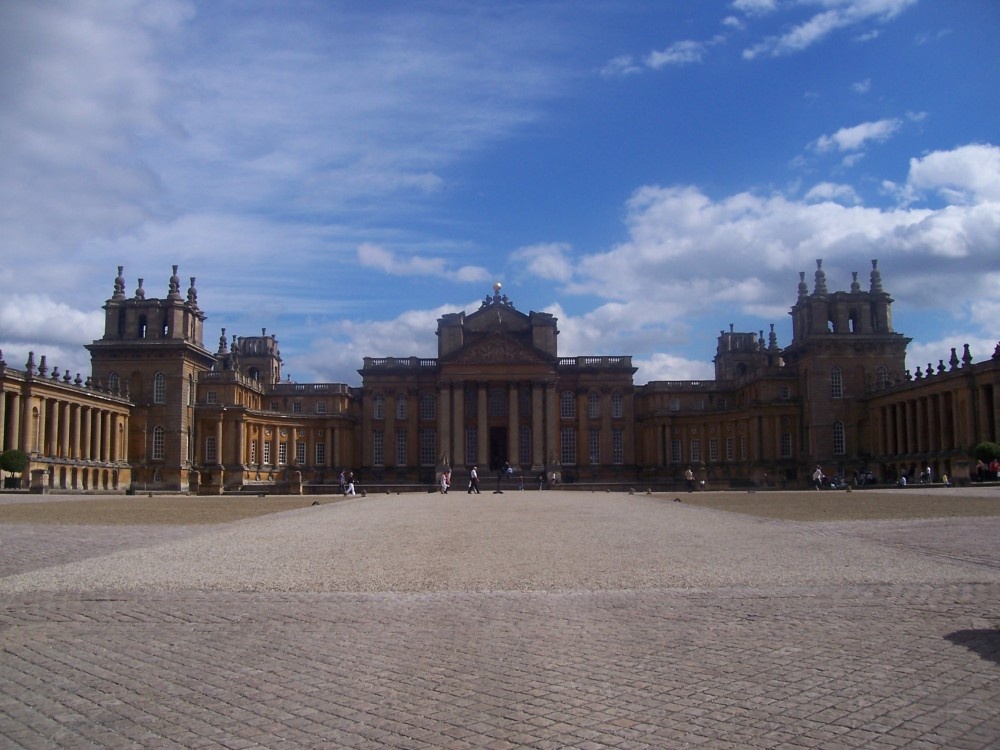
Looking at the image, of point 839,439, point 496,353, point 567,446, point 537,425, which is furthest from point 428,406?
point 839,439

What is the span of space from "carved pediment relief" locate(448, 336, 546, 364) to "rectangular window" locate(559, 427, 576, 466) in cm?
799

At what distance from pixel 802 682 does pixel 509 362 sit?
250ft

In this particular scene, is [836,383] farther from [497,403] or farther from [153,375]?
[153,375]

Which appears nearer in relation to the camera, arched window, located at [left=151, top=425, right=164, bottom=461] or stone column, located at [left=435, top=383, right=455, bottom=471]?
arched window, located at [left=151, top=425, right=164, bottom=461]

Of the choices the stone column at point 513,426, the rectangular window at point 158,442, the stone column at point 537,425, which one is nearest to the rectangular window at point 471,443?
the stone column at point 513,426

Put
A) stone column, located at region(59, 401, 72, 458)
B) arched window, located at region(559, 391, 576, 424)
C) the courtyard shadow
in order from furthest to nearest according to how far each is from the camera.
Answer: arched window, located at region(559, 391, 576, 424)
stone column, located at region(59, 401, 72, 458)
the courtyard shadow

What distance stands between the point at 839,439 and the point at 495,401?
98.0 feet

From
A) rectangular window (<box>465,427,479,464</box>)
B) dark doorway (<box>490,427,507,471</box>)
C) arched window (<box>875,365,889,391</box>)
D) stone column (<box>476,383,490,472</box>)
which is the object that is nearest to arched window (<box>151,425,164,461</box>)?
rectangular window (<box>465,427,479,464</box>)

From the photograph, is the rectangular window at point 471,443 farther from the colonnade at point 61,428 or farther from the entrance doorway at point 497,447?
the colonnade at point 61,428

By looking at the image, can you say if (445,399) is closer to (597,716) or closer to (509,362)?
(509,362)

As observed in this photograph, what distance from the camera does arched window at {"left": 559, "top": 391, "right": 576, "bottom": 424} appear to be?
8800 cm

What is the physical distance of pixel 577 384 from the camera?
289ft

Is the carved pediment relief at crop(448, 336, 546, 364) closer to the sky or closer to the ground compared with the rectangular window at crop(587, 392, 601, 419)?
closer to the sky

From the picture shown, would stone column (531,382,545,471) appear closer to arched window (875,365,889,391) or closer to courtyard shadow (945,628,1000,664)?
arched window (875,365,889,391)
